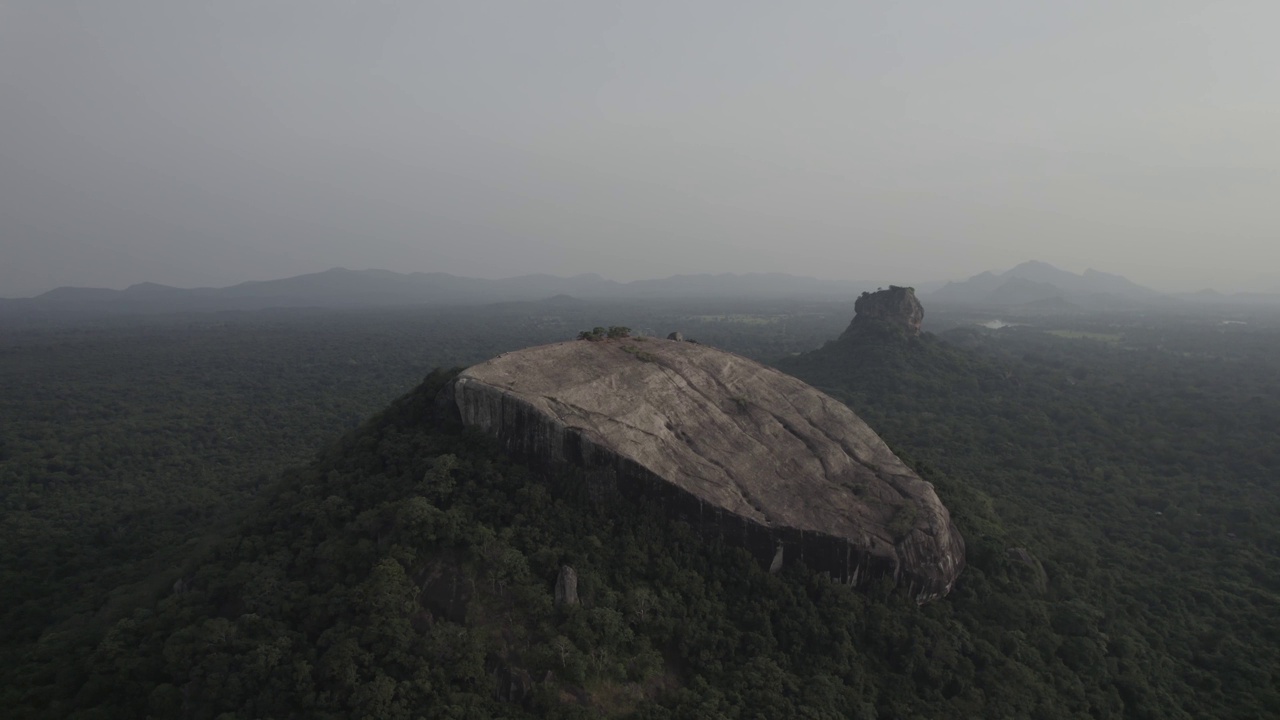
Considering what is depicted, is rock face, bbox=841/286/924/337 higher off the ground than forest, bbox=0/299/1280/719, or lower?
higher

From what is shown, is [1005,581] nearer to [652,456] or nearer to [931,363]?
[652,456]

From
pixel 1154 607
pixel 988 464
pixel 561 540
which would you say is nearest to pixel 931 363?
pixel 988 464

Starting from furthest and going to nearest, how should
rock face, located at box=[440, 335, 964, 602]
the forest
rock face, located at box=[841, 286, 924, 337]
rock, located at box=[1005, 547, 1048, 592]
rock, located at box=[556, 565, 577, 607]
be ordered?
rock face, located at box=[841, 286, 924, 337] < rock, located at box=[1005, 547, 1048, 592] < rock face, located at box=[440, 335, 964, 602] < rock, located at box=[556, 565, 577, 607] < the forest

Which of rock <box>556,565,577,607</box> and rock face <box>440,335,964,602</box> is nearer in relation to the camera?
rock <box>556,565,577,607</box>

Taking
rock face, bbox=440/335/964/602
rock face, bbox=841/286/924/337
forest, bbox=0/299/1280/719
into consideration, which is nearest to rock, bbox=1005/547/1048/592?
forest, bbox=0/299/1280/719

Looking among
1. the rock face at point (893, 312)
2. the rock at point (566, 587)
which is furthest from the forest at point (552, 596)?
the rock face at point (893, 312)

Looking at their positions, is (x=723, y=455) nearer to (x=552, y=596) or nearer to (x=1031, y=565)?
(x=552, y=596)

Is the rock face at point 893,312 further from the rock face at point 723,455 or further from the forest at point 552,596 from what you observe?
the rock face at point 723,455

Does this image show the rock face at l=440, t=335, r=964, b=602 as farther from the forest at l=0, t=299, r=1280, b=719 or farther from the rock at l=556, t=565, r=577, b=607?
the rock at l=556, t=565, r=577, b=607
